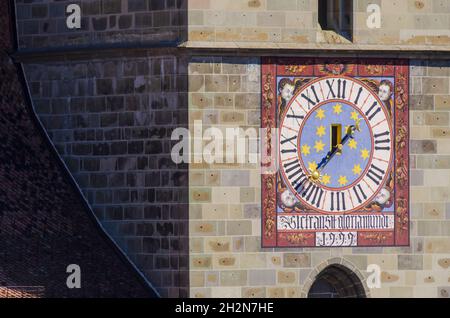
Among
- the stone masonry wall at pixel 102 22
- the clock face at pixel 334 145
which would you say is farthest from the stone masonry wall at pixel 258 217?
the stone masonry wall at pixel 102 22

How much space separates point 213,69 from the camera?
7344cm

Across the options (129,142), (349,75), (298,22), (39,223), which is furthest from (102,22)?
(349,75)

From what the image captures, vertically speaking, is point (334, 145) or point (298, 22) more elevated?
point (298, 22)

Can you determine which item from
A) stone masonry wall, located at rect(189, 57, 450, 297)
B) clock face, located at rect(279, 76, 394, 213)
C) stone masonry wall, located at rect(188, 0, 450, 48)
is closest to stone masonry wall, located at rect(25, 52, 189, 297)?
stone masonry wall, located at rect(189, 57, 450, 297)

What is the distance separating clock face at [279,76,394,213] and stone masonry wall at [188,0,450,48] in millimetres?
1092

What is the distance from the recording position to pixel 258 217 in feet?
242

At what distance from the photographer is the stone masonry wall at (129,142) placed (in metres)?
73.5

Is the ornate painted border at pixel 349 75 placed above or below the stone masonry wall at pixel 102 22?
below

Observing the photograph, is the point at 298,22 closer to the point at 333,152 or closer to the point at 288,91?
the point at 288,91

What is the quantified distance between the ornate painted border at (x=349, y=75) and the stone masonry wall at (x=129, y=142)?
5.69ft

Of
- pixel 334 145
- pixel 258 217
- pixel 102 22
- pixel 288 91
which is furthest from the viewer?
pixel 102 22

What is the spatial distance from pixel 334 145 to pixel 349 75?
58.9 inches

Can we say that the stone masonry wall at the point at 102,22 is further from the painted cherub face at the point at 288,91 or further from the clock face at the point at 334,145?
the clock face at the point at 334,145

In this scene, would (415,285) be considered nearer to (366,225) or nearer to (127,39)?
(366,225)
